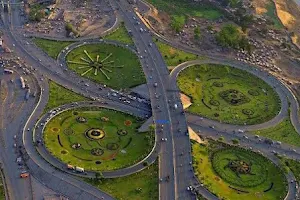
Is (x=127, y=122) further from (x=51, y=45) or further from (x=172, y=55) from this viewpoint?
(x=51, y=45)

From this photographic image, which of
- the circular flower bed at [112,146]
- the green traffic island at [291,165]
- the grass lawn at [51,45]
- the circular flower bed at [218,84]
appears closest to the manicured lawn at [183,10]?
the circular flower bed at [218,84]

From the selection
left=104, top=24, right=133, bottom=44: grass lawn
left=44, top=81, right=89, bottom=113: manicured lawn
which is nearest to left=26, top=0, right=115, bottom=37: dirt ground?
left=104, top=24, right=133, bottom=44: grass lawn

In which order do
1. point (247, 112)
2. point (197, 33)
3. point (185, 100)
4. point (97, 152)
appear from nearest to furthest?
1. point (97, 152)
2. point (185, 100)
3. point (247, 112)
4. point (197, 33)

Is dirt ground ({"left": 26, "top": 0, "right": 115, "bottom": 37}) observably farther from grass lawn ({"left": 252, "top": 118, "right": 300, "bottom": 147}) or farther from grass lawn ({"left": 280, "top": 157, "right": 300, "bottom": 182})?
grass lawn ({"left": 280, "top": 157, "right": 300, "bottom": 182})

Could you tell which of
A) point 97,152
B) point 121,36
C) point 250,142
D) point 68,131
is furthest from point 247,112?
point 68,131

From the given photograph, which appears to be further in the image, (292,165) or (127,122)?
(127,122)

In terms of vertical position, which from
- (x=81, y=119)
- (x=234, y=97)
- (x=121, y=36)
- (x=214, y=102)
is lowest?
(x=234, y=97)
